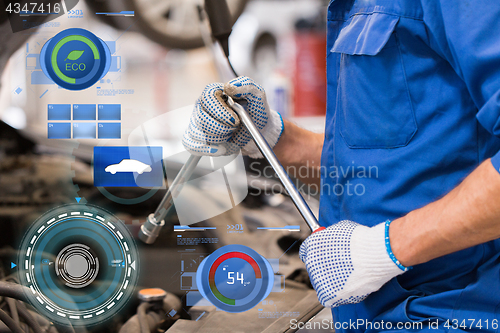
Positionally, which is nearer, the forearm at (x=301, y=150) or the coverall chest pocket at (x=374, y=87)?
the coverall chest pocket at (x=374, y=87)

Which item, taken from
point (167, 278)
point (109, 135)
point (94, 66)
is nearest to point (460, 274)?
point (167, 278)

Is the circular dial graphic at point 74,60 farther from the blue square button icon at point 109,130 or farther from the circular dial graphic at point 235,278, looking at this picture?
the circular dial graphic at point 235,278

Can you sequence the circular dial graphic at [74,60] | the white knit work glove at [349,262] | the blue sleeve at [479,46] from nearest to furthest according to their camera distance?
1. the blue sleeve at [479,46]
2. the white knit work glove at [349,262]
3. the circular dial graphic at [74,60]

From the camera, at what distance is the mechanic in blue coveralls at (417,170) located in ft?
1.56

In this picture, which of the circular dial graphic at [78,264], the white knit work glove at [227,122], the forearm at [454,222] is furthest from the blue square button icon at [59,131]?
the forearm at [454,222]

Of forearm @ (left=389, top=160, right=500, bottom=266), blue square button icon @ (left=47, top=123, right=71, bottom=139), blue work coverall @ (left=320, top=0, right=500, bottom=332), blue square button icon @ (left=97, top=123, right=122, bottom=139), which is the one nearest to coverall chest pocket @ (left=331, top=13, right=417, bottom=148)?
blue work coverall @ (left=320, top=0, right=500, bottom=332)

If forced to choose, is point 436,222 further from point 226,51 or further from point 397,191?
point 226,51

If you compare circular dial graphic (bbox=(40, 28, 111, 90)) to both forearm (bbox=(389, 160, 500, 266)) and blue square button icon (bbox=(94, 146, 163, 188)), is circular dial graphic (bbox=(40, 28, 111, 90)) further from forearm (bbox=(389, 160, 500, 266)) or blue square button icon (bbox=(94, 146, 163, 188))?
forearm (bbox=(389, 160, 500, 266))

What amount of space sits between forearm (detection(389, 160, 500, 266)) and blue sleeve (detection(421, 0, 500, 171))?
35 mm

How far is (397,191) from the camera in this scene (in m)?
0.59

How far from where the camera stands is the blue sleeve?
0.45 m

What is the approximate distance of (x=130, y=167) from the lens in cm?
96

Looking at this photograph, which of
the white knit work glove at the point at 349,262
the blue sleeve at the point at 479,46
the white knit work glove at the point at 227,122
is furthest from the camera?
the white knit work glove at the point at 227,122

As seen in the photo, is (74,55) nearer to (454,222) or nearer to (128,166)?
(128,166)
